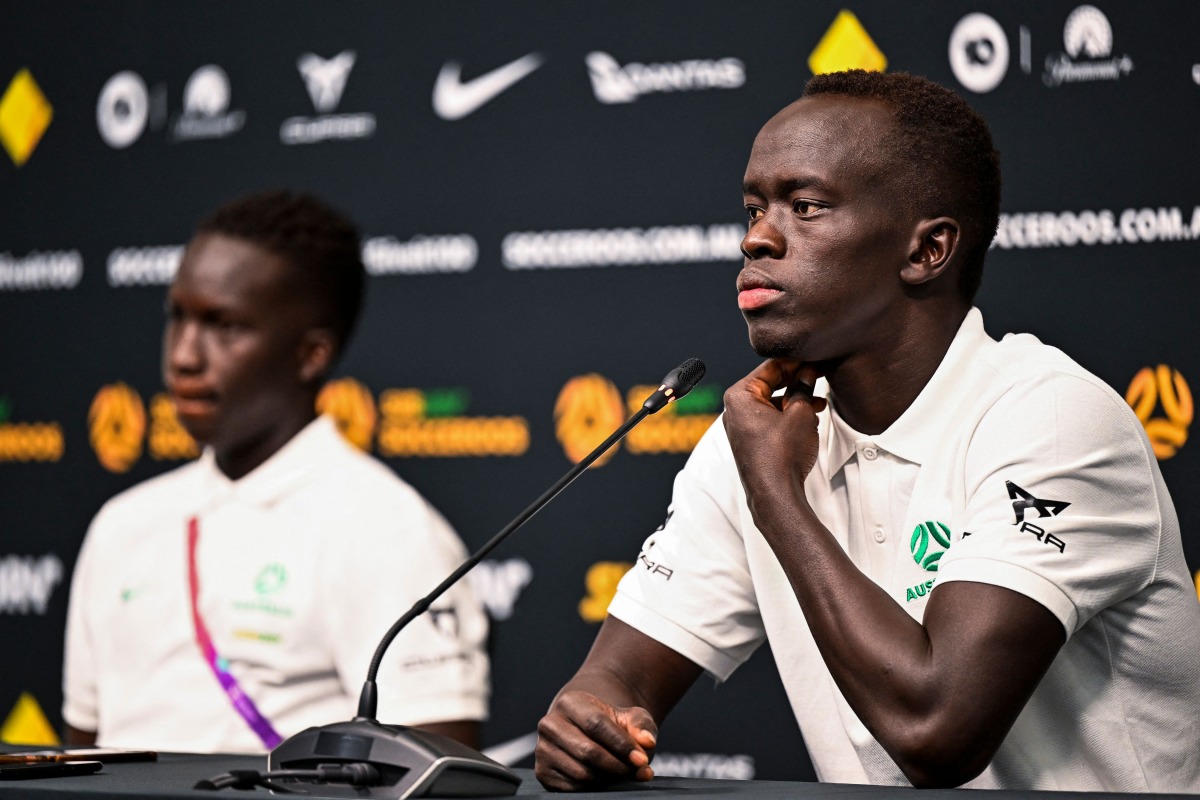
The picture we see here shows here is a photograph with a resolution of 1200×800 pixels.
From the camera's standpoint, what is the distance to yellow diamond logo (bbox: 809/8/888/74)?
10.2ft

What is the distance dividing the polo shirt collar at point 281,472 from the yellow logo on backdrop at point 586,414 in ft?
1.86

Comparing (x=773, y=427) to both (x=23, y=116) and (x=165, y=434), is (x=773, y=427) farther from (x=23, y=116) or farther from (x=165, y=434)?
(x=23, y=116)

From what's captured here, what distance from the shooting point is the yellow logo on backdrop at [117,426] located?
12.5 feet

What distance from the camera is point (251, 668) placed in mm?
2740

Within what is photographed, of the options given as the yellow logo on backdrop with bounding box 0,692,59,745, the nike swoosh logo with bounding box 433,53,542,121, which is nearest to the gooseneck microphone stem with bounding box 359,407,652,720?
the nike swoosh logo with bounding box 433,53,542,121

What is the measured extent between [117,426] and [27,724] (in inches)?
30.7

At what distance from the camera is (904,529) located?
6.28 feet

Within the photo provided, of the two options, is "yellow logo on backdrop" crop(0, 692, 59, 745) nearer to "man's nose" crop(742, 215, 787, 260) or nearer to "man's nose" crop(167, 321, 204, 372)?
"man's nose" crop(167, 321, 204, 372)

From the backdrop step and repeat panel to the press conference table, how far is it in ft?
5.11

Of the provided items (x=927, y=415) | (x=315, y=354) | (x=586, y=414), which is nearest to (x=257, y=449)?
(x=315, y=354)

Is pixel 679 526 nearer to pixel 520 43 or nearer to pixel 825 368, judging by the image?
pixel 825 368

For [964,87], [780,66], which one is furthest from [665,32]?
[964,87]

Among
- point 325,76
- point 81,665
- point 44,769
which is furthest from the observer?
point 325,76

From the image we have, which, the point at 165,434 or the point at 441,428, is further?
the point at 165,434
